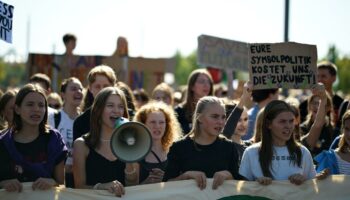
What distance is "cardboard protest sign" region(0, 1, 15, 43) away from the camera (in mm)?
6789

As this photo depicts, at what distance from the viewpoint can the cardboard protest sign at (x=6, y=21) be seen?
22.3ft

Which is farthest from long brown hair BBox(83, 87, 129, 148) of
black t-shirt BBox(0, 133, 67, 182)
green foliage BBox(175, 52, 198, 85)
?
green foliage BBox(175, 52, 198, 85)

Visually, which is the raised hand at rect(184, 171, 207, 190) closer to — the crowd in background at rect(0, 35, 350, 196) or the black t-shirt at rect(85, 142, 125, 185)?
the crowd in background at rect(0, 35, 350, 196)

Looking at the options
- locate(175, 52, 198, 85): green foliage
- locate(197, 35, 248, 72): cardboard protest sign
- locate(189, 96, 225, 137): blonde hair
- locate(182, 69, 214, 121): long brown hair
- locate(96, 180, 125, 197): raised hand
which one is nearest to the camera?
locate(96, 180, 125, 197): raised hand

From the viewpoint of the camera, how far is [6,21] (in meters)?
6.83

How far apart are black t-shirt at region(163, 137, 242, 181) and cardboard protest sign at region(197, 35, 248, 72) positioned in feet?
16.6

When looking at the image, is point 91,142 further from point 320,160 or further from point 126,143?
point 320,160

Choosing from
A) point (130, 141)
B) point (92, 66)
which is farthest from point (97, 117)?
point (92, 66)

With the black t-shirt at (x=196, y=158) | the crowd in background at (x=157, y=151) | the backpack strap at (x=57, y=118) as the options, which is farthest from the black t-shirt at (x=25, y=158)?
the backpack strap at (x=57, y=118)

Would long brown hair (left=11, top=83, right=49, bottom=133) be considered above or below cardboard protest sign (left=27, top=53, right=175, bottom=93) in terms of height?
below

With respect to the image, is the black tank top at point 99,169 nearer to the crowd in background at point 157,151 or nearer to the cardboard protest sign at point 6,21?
the crowd in background at point 157,151

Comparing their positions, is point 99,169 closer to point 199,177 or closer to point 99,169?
point 99,169

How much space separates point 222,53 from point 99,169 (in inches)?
222

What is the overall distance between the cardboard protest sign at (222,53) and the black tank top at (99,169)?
5.36 metres
